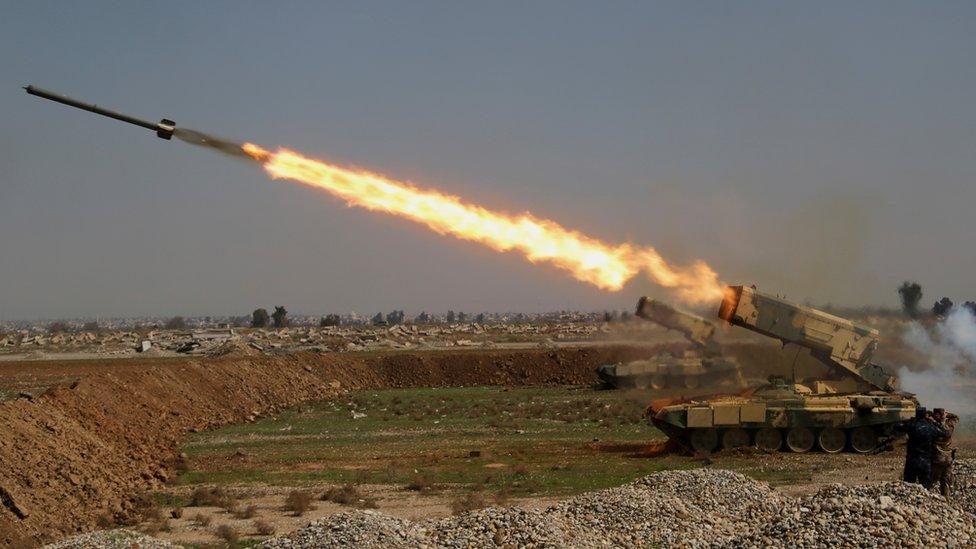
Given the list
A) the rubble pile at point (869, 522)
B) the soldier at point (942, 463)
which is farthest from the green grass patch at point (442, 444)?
the rubble pile at point (869, 522)

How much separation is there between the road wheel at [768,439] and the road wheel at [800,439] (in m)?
0.24

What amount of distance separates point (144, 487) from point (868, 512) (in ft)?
53.1

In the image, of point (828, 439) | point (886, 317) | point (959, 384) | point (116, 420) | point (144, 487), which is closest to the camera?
point (144, 487)

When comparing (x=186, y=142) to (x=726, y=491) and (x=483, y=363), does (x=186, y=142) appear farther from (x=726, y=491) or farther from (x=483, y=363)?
(x=483, y=363)

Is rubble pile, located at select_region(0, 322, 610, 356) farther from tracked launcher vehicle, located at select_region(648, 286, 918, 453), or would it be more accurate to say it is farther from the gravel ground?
the gravel ground

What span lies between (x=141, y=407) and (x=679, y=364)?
2343 centimetres

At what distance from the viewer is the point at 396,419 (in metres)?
41.5

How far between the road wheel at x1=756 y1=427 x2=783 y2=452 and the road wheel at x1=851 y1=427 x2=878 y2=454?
1989 millimetres

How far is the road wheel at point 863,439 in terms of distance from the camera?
2967 centimetres

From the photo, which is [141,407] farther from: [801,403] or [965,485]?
[965,485]

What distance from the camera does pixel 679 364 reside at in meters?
48.8

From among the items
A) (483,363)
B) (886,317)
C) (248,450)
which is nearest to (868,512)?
(248,450)

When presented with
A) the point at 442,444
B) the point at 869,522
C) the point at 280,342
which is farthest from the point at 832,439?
the point at 280,342

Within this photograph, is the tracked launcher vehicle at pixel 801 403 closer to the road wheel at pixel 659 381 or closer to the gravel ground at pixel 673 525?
the gravel ground at pixel 673 525
